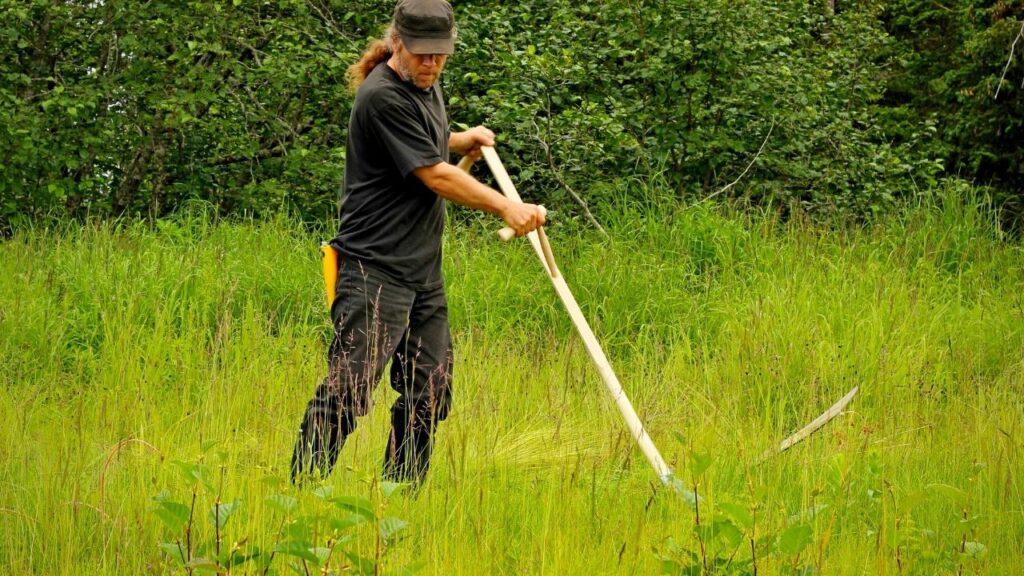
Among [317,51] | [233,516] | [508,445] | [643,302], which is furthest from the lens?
[317,51]

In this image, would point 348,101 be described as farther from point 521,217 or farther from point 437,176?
point 521,217

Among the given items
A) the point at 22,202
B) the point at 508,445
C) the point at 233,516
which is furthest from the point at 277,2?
the point at 233,516

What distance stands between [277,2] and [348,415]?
5424 millimetres

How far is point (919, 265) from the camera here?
735cm

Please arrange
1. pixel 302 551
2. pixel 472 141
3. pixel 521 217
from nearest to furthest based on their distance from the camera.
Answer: pixel 302 551, pixel 521 217, pixel 472 141

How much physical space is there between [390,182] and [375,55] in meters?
0.48

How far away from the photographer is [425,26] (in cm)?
392

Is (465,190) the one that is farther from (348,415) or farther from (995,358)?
(995,358)

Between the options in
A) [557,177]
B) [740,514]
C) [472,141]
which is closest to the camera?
[740,514]

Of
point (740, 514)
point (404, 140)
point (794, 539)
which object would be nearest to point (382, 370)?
point (404, 140)

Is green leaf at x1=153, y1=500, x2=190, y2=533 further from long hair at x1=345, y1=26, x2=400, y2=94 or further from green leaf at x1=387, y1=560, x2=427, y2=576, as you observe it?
long hair at x1=345, y1=26, x2=400, y2=94

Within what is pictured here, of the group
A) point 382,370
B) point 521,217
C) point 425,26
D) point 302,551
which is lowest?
point 382,370

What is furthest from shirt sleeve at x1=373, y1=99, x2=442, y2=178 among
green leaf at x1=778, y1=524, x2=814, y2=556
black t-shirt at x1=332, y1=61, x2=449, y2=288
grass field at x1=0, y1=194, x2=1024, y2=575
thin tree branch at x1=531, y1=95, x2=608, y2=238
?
thin tree branch at x1=531, y1=95, x2=608, y2=238

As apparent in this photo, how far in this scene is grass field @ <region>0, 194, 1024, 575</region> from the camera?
333 cm
